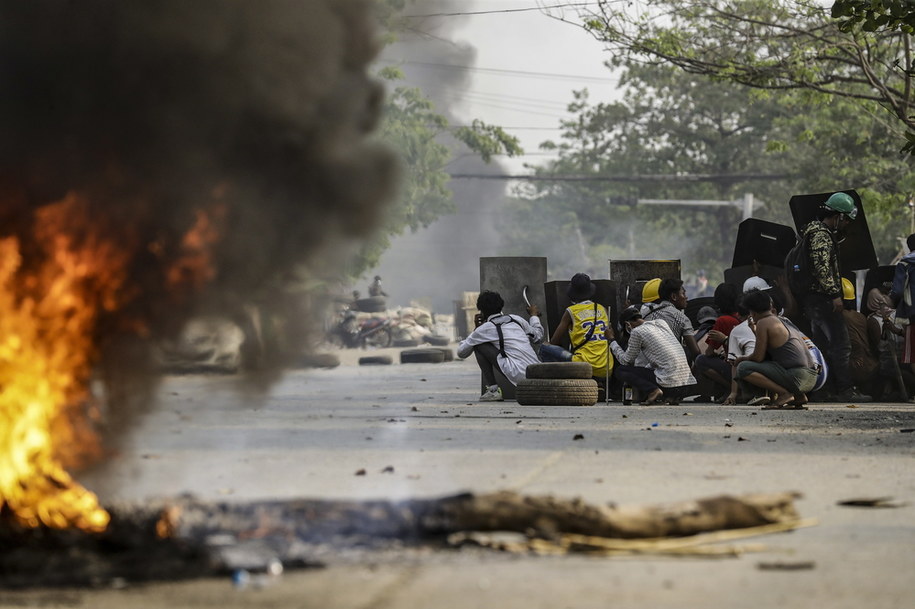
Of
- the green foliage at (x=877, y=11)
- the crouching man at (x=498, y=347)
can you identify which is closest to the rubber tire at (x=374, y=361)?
the crouching man at (x=498, y=347)

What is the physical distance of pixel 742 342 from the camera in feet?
44.1

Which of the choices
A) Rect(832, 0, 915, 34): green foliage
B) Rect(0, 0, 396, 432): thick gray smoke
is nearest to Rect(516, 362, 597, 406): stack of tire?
Rect(832, 0, 915, 34): green foliage

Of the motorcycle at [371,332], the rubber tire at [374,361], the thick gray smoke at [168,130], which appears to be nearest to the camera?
the thick gray smoke at [168,130]

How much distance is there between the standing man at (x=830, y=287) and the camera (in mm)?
13391

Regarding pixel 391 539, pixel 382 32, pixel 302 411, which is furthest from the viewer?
pixel 302 411

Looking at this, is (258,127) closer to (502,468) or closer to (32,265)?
(32,265)

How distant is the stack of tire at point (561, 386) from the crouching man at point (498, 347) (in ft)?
1.82

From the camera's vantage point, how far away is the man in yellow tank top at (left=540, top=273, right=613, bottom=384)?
14406mm

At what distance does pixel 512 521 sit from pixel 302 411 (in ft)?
25.0

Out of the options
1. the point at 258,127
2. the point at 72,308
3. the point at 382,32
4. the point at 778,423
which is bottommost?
the point at 778,423

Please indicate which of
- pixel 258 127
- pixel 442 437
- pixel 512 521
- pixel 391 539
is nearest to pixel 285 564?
pixel 391 539

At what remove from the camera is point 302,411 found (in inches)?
511

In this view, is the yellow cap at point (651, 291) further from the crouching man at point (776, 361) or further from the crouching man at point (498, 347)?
the crouching man at point (776, 361)

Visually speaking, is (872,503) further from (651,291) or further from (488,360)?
(488,360)
